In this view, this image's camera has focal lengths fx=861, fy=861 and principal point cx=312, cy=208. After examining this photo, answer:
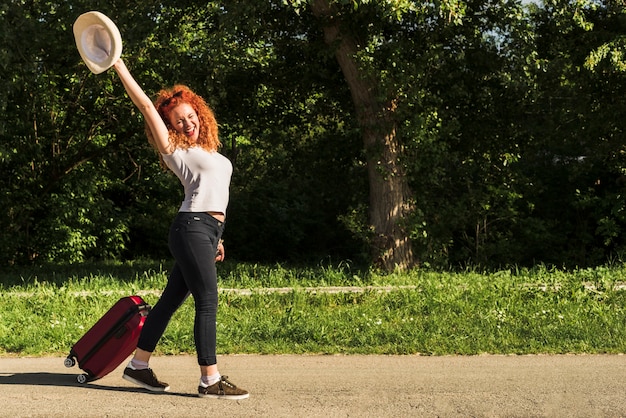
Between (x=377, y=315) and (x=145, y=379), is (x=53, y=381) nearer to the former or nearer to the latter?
(x=145, y=379)

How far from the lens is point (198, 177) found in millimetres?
5246

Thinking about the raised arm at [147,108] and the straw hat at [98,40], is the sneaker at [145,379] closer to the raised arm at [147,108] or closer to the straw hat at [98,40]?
the raised arm at [147,108]

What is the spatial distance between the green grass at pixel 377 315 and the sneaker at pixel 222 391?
1673mm

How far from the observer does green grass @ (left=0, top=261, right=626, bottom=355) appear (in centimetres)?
711

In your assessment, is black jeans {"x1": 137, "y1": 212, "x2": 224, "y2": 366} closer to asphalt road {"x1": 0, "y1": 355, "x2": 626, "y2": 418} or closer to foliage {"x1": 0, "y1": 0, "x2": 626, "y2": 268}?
asphalt road {"x1": 0, "y1": 355, "x2": 626, "y2": 418}

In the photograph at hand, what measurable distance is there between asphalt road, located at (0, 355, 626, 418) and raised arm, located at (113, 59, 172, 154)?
5.22ft

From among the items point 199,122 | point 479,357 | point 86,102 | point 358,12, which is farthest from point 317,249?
point 199,122

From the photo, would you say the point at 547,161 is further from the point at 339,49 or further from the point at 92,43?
the point at 92,43

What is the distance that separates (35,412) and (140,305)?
3.34 feet

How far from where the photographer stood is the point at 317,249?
21.0m

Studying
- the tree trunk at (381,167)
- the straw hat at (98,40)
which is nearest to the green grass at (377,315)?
the tree trunk at (381,167)

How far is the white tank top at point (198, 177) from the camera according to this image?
17.2 ft

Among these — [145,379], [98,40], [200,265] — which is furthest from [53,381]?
[98,40]

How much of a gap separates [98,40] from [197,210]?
1.15 meters
